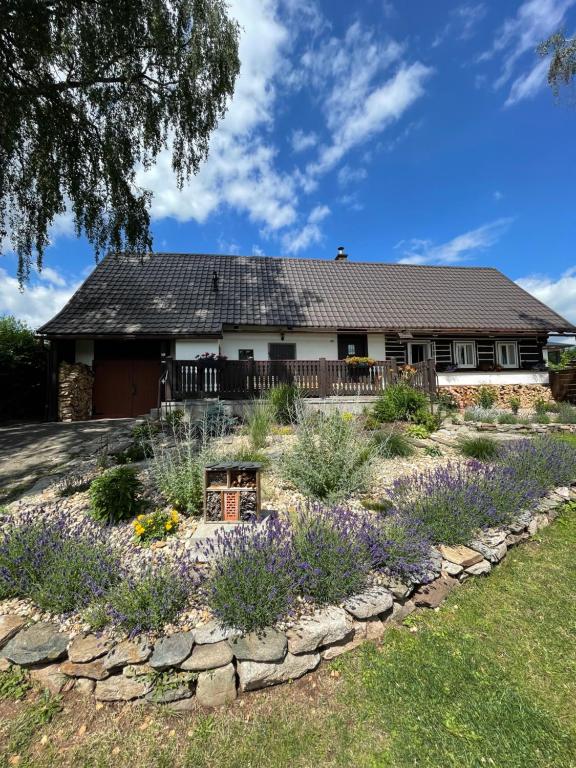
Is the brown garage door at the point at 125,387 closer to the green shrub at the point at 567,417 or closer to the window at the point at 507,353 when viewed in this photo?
the green shrub at the point at 567,417

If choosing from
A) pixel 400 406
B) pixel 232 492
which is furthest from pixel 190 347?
pixel 232 492

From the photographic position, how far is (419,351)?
14.8 metres

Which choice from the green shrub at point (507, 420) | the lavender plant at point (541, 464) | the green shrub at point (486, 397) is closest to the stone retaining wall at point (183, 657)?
the lavender plant at point (541, 464)

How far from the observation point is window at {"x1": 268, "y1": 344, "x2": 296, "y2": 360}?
1303cm

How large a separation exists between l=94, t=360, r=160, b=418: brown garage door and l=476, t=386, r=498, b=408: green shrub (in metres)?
11.2

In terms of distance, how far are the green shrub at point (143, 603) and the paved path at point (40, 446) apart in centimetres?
339

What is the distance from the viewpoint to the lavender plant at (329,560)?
260 cm

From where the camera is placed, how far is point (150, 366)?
12.0m

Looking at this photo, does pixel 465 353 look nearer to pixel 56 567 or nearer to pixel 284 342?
pixel 284 342

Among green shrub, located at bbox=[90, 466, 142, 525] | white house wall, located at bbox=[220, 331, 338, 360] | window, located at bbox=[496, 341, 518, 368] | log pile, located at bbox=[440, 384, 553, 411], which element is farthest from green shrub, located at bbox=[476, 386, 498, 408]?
green shrub, located at bbox=[90, 466, 142, 525]

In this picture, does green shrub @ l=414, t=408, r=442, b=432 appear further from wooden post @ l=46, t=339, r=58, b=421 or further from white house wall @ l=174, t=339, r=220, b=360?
wooden post @ l=46, t=339, r=58, b=421

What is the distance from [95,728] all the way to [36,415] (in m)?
12.9

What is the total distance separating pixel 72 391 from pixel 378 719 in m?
11.5

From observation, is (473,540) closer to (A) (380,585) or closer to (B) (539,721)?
(A) (380,585)
